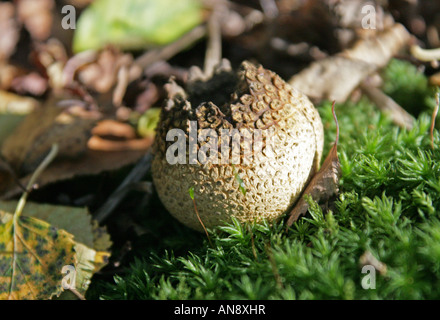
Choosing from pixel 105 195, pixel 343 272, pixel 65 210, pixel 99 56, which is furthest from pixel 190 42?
pixel 343 272

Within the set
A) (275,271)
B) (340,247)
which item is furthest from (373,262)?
(275,271)

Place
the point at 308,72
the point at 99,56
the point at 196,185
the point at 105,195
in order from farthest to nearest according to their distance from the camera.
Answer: the point at 99,56 < the point at 308,72 < the point at 105,195 < the point at 196,185

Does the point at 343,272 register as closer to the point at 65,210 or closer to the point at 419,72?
the point at 65,210

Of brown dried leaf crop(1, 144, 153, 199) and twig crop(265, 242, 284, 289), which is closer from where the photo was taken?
twig crop(265, 242, 284, 289)

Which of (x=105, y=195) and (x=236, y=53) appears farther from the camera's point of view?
(x=236, y=53)

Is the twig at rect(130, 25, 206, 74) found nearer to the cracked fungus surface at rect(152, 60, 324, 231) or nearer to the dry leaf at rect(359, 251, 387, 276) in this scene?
the cracked fungus surface at rect(152, 60, 324, 231)

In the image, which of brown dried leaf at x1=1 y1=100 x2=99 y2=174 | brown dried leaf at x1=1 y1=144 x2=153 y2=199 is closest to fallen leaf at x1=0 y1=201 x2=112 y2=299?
brown dried leaf at x1=1 y1=144 x2=153 y2=199
